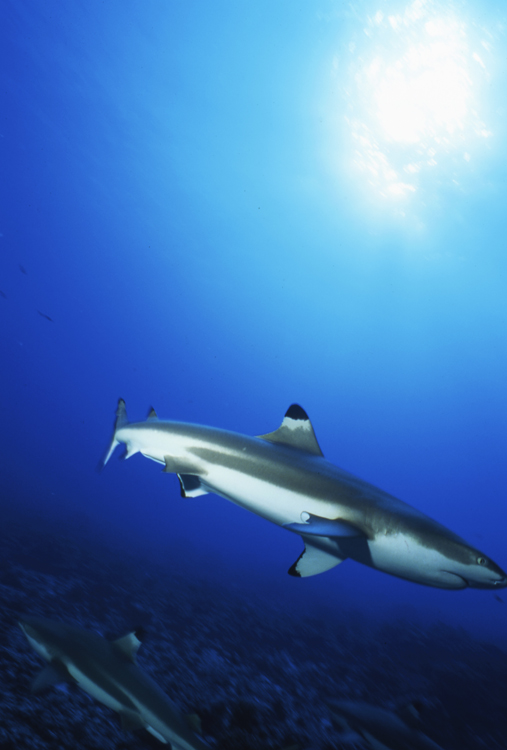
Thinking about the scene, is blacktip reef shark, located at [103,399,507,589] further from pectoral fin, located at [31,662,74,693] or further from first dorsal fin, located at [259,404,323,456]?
pectoral fin, located at [31,662,74,693]

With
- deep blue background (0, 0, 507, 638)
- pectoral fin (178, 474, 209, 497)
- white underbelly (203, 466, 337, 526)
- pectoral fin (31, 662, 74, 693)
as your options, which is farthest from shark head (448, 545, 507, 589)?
deep blue background (0, 0, 507, 638)

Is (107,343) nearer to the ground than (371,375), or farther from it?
nearer to the ground

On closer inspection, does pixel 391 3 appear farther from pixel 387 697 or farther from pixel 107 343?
pixel 107 343

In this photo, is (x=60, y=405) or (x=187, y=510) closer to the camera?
(x=187, y=510)

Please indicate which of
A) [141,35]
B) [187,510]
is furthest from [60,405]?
[141,35]

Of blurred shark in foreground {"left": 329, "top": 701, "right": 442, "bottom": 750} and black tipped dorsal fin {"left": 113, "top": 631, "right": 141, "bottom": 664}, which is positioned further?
blurred shark in foreground {"left": 329, "top": 701, "right": 442, "bottom": 750}

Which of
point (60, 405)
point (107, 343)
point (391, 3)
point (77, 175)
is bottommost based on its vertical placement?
point (60, 405)

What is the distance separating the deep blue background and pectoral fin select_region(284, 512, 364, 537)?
69.1 ft

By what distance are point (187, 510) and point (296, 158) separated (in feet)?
317

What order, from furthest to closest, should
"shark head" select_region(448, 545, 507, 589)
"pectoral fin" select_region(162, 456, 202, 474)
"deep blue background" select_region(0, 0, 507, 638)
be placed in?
"deep blue background" select_region(0, 0, 507, 638) < "pectoral fin" select_region(162, 456, 202, 474) < "shark head" select_region(448, 545, 507, 589)

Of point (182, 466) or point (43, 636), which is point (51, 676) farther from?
point (182, 466)

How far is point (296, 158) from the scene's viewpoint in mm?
30625

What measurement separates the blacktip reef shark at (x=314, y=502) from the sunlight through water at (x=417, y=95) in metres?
26.5

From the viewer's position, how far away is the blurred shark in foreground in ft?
11.1
